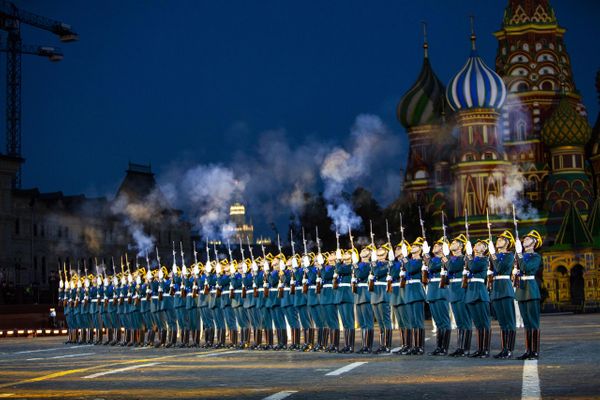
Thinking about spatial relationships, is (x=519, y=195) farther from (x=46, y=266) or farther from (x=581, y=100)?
(x=46, y=266)

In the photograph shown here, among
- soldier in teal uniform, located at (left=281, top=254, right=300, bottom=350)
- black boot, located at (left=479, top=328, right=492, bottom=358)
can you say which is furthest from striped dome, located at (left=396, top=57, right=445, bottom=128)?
black boot, located at (left=479, top=328, right=492, bottom=358)

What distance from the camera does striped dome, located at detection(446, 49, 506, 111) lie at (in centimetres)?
7281

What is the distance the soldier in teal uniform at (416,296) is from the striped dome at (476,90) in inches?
2062

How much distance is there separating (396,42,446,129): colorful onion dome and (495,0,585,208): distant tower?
4.71 m

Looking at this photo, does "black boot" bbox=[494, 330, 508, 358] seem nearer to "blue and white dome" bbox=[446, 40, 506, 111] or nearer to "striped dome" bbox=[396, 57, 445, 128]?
"blue and white dome" bbox=[446, 40, 506, 111]

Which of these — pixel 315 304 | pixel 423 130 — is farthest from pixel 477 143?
pixel 315 304

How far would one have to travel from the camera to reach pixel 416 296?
2153cm

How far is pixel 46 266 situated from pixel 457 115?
101ft

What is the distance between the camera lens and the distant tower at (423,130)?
263ft

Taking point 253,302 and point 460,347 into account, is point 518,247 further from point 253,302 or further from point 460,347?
point 253,302

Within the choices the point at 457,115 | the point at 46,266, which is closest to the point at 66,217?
the point at 46,266

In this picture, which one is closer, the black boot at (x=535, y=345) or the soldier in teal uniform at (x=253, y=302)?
the black boot at (x=535, y=345)

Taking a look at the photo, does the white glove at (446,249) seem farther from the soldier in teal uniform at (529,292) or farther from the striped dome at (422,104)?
the striped dome at (422,104)

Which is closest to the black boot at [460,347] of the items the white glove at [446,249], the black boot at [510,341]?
the black boot at [510,341]
